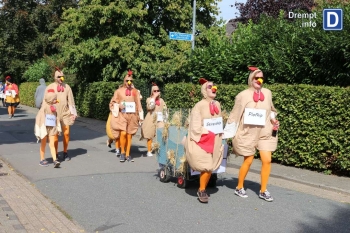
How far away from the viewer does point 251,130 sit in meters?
7.39

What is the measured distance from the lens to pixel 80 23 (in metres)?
21.6

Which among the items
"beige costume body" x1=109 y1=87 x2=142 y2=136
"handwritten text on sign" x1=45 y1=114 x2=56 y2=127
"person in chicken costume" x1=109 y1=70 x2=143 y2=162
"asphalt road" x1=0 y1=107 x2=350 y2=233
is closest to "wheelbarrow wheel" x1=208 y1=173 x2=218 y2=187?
"asphalt road" x1=0 y1=107 x2=350 y2=233

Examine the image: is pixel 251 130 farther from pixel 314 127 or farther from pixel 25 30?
pixel 25 30


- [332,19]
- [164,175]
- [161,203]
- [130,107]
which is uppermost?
[332,19]

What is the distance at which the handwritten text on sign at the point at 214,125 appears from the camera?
719 centimetres

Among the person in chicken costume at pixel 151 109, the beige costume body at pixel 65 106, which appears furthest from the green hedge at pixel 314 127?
the beige costume body at pixel 65 106

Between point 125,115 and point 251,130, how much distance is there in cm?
430

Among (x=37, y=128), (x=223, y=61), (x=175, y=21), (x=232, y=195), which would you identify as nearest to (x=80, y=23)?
(x=175, y=21)

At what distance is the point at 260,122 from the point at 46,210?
10.6 feet

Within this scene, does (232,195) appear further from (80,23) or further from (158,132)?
(80,23)

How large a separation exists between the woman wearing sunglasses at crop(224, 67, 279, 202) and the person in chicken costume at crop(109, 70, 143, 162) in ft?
13.1

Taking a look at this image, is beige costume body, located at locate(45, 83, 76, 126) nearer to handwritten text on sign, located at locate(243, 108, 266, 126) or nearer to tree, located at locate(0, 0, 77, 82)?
handwritten text on sign, located at locate(243, 108, 266, 126)

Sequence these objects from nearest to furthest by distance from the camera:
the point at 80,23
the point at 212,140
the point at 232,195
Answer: the point at 212,140, the point at 232,195, the point at 80,23

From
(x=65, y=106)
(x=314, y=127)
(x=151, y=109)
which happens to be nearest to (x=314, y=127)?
(x=314, y=127)
